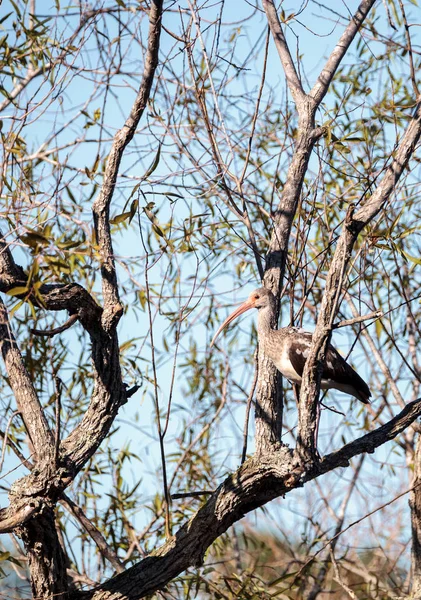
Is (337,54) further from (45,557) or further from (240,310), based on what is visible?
(45,557)

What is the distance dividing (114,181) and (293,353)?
5.11 feet

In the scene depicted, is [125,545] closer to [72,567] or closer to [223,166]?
[72,567]

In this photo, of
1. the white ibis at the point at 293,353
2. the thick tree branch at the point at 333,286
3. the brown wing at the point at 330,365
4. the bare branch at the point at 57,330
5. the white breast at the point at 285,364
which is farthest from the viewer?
the brown wing at the point at 330,365

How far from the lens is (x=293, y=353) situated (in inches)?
199

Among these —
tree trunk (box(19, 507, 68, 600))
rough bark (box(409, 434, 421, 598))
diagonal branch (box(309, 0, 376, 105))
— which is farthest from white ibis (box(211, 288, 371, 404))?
tree trunk (box(19, 507, 68, 600))

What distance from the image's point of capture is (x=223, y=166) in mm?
4887

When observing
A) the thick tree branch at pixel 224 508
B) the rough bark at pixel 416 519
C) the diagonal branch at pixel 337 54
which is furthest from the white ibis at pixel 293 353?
the diagonal branch at pixel 337 54

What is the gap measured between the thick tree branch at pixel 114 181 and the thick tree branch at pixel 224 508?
1.04 m

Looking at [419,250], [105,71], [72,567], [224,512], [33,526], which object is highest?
[105,71]

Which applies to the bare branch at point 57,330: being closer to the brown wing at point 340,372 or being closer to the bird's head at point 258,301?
the bird's head at point 258,301

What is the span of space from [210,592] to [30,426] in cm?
205

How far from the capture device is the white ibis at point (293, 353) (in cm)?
490

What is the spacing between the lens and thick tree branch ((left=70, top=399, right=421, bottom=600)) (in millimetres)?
4035

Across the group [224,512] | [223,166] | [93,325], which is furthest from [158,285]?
[224,512]
